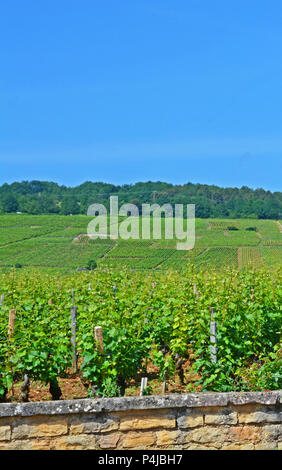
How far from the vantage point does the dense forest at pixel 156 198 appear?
112m

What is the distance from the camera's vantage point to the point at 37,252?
71.2 metres

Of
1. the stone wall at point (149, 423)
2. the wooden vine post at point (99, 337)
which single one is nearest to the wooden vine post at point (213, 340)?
the wooden vine post at point (99, 337)

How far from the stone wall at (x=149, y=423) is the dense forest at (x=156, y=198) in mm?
101256

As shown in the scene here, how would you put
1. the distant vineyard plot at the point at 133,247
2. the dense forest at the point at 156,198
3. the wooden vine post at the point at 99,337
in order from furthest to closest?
1. the dense forest at the point at 156,198
2. the distant vineyard plot at the point at 133,247
3. the wooden vine post at the point at 99,337

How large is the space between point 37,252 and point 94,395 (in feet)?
214

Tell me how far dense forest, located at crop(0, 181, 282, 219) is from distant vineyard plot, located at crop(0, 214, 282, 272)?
2052cm

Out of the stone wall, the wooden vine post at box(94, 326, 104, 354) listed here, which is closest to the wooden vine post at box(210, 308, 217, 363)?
the wooden vine post at box(94, 326, 104, 354)

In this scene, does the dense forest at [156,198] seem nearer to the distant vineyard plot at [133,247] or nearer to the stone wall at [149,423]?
Answer: the distant vineyard plot at [133,247]

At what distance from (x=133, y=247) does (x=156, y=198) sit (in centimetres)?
5743

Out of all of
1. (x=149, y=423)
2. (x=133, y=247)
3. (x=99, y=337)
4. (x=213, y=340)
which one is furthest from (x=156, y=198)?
(x=149, y=423)

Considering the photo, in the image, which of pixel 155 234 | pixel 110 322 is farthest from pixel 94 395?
pixel 155 234

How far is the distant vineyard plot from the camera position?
62819 millimetres

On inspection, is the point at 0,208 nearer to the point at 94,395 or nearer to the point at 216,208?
the point at 216,208

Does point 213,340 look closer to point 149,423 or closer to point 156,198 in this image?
point 149,423
